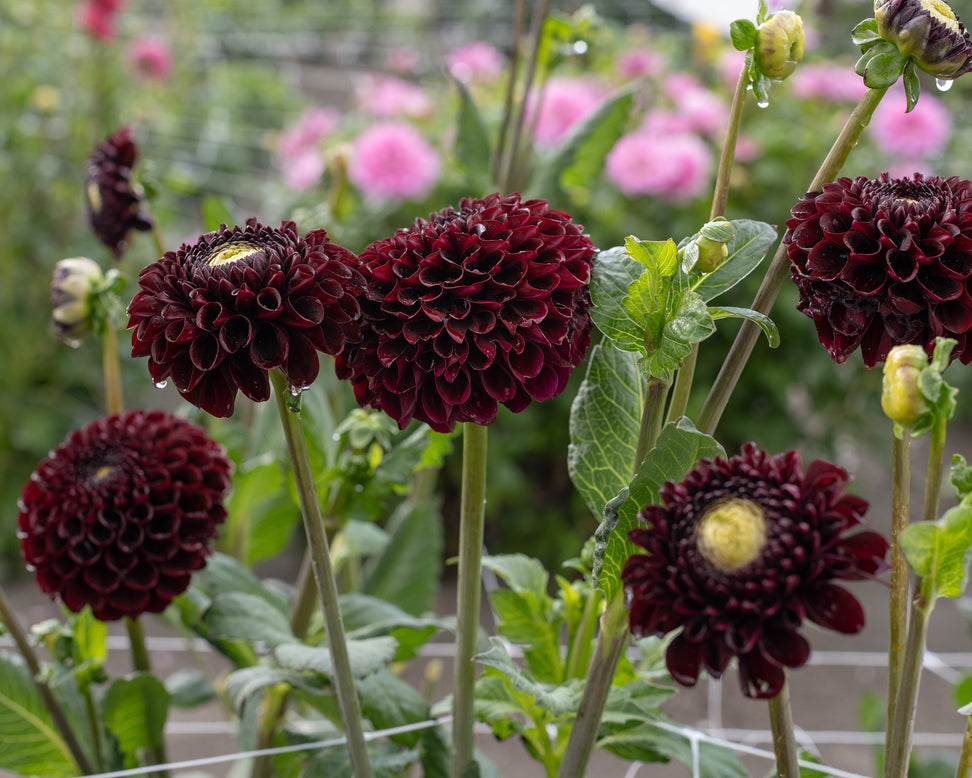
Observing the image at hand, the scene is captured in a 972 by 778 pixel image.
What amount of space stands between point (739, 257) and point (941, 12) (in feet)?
0.36

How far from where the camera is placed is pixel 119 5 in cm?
171

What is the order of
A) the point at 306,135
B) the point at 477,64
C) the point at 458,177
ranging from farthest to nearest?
the point at 477,64 → the point at 306,135 → the point at 458,177

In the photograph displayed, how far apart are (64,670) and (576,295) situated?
35cm

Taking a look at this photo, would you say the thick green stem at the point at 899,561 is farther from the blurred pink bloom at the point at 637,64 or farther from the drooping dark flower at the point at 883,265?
the blurred pink bloom at the point at 637,64

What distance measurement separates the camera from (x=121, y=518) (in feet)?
1.39

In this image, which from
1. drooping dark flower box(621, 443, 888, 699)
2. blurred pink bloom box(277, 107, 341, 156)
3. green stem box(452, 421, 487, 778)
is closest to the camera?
drooping dark flower box(621, 443, 888, 699)

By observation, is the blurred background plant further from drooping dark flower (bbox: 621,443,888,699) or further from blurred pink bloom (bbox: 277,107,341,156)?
drooping dark flower (bbox: 621,443,888,699)

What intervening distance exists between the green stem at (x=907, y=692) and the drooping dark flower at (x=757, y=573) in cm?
5

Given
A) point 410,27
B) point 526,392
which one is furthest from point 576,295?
point 410,27

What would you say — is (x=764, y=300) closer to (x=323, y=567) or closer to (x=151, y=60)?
(x=323, y=567)

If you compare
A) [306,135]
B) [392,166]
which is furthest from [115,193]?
[306,135]

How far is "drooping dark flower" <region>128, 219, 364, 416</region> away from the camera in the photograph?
0.99 ft

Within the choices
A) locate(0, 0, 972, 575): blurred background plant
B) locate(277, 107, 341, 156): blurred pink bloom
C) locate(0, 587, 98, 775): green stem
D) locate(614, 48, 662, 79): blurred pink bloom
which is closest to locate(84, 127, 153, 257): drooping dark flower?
locate(0, 587, 98, 775): green stem

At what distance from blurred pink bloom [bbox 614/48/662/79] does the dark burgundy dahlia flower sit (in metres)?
1.53
